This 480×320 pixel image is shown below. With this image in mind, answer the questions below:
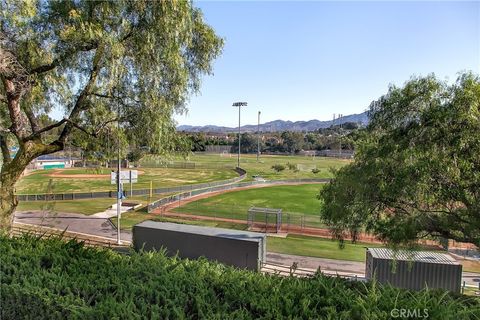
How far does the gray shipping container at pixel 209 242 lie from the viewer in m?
15.4

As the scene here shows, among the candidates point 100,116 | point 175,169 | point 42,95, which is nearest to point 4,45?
point 42,95

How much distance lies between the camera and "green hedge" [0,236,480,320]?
Result: 3350 millimetres

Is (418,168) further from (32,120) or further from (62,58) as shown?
(32,120)

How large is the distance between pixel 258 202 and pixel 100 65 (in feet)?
105

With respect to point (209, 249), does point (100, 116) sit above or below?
above

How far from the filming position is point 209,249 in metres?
15.9

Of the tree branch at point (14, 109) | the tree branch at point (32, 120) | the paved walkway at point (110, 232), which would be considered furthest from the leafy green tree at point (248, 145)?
the tree branch at point (14, 109)

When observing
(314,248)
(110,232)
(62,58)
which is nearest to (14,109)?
(62,58)

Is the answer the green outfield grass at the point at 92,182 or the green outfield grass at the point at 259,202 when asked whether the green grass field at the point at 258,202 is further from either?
the green outfield grass at the point at 92,182

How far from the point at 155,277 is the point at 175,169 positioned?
2831 inches

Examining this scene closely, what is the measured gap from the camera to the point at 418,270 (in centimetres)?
1462

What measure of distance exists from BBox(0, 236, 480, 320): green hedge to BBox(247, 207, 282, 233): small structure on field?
23.0 m

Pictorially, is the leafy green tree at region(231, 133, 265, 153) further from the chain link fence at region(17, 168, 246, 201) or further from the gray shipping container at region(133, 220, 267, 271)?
the gray shipping container at region(133, 220, 267, 271)

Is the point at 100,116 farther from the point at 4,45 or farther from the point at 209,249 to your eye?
the point at 209,249
